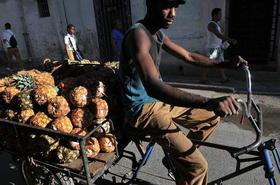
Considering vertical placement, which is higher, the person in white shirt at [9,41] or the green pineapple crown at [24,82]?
the green pineapple crown at [24,82]

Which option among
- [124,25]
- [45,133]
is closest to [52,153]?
[45,133]

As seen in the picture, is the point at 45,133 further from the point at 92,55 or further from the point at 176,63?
the point at 92,55

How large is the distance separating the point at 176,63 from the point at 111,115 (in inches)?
264

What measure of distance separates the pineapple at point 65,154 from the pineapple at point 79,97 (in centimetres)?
47

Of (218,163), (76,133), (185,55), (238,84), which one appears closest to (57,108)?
(76,133)

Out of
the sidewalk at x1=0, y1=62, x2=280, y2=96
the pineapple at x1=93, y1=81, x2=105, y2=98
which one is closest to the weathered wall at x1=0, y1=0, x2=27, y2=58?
the sidewalk at x1=0, y1=62, x2=280, y2=96

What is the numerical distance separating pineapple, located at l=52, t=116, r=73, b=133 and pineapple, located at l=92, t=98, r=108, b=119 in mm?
281

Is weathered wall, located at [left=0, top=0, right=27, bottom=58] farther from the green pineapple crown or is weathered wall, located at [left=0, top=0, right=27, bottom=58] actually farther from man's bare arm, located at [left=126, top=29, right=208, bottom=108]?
man's bare arm, located at [left=126, top=29, right=208, bottom=108]

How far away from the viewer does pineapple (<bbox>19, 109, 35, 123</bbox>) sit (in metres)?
3.39

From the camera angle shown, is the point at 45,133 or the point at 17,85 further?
the point at 17,85

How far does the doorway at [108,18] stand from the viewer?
10.6 m

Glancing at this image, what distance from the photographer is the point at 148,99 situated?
10.1 feet

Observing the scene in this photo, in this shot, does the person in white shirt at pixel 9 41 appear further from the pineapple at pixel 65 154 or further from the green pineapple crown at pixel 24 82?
the pineapple at pixel 65 154

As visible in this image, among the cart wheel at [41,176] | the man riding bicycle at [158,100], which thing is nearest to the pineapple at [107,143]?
the man riding bicycle at [158,100]
